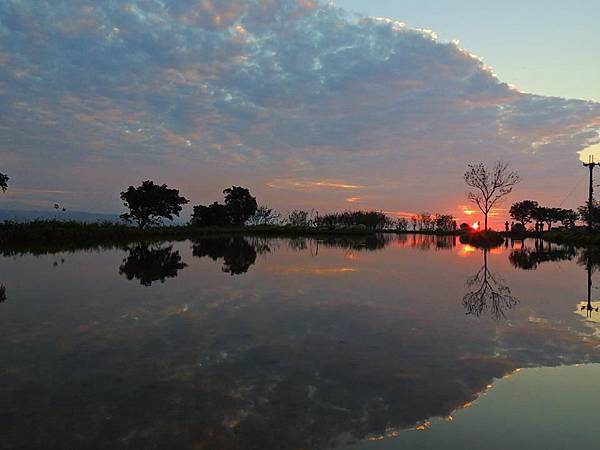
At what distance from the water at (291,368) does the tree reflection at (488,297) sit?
77 millimetres

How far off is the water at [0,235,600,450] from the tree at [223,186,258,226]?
49.4m

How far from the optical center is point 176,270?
1320 centimetres

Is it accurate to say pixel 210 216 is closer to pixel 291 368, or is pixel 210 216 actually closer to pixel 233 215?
pixel 233 215

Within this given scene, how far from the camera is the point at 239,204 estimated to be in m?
59.7

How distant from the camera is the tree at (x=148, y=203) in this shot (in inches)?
1730

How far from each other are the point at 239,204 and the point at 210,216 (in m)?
6.02

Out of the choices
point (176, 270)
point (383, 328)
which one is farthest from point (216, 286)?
point (383, 328)

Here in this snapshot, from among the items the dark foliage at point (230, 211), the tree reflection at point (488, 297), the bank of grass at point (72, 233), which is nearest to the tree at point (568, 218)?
the dark foliage at point (230, 211)

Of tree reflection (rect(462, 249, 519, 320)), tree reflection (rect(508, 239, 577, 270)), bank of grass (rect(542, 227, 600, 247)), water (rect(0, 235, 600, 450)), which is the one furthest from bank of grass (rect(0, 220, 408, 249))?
bank of grass (rect(542, 227, 600, 247))

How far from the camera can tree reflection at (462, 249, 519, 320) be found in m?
8.02

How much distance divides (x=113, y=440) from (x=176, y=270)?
10.5 m

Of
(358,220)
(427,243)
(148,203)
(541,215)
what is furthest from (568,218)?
(148,203)

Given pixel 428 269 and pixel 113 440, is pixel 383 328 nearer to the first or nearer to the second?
pixel 113 440

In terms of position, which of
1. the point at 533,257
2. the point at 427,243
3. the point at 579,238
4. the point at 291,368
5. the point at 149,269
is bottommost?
the point at 291,368
